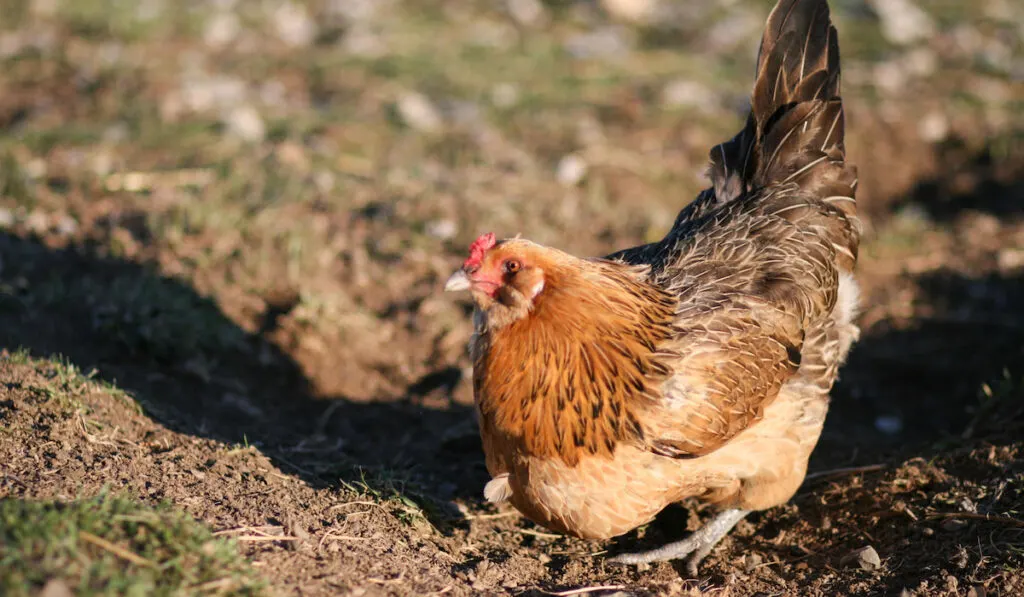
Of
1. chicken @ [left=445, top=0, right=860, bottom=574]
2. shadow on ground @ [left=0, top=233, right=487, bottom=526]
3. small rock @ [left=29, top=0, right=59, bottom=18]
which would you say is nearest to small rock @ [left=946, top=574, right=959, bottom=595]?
chicken @ [left=445, top=0, right=860, bottom=574]

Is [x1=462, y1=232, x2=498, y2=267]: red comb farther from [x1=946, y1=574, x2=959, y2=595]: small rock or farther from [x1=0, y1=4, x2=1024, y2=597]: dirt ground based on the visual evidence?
[x1=946, y1=574, x2=959, y2=595]: small rock

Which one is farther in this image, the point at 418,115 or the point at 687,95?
the point at 687,95

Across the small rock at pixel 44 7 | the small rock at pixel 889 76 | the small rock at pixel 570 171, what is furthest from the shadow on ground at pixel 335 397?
the small rock at pixel 44 7

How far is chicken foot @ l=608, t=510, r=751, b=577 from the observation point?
3.61 metres

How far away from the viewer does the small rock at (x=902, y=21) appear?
9.20 meters

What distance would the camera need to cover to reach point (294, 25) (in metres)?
8.97

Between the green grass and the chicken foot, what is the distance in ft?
5.33

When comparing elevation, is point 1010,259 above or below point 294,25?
below

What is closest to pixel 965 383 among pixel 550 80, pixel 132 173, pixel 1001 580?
pixel 1001 580

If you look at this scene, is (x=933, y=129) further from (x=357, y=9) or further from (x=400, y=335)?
(x=357, y=9)

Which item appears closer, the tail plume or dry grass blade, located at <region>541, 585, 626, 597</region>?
dry grass blade, located at <region>541, 585, 626, 597</region>

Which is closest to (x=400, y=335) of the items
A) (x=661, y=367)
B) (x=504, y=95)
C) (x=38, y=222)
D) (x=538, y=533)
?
(x=538, y=533)

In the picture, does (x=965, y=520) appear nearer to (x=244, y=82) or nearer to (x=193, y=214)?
(x=193, y=214)

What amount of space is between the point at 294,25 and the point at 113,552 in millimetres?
7403
